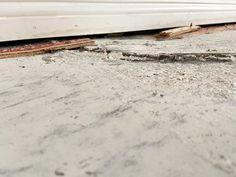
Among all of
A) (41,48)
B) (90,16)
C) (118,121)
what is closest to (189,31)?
(90,16)

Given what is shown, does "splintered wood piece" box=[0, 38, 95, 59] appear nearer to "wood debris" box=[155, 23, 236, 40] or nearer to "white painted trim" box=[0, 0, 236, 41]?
"white painted trim" box=[0, 0, 236, 41]

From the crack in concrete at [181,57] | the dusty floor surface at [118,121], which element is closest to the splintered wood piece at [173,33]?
the crack in concrete at [181,57]

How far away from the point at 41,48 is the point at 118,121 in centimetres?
208

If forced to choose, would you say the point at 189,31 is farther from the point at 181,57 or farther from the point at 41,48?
the point at 41,48

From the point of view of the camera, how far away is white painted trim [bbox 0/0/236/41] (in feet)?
13.3

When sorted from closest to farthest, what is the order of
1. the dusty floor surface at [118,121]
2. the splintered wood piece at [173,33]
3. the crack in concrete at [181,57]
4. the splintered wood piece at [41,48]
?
1. the dusty floor surface at [118,121]
2. the crack in concrete at [181,57]
3. the splintered wood piece at [41,48]
4. the splintered wood piece at [173,33]

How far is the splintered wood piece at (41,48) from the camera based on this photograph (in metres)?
3.79

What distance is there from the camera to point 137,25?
540cm

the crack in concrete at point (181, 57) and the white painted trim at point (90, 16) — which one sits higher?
the white painted trim at point (90, 16)

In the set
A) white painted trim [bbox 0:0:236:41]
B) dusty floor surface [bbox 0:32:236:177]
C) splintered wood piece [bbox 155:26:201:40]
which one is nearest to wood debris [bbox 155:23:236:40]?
splintered wood piece [bbox 155:26:201:40]

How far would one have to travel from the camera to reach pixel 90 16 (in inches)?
186

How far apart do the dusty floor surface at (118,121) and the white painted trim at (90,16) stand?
869 millimetres

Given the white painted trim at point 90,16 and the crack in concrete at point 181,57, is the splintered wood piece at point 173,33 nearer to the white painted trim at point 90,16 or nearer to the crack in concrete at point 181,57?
the white painted trim at point 90,16

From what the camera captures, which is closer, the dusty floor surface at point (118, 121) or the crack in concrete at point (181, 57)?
the dusty floor surface at point (118, 121)
